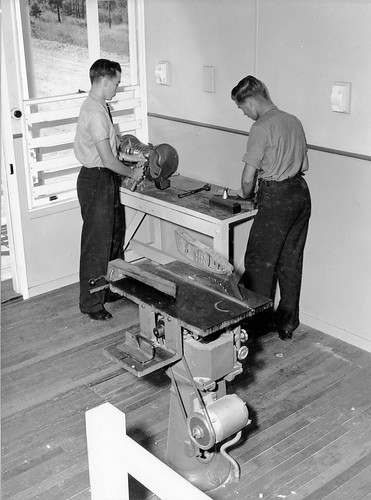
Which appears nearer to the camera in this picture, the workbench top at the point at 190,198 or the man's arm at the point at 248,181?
the man's arm at the point at 248,181

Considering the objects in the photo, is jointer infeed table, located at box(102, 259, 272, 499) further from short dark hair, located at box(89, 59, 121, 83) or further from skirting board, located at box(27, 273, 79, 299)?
skirting board, located at box(27, 273, 79, 299)

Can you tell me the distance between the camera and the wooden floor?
8.66 ft

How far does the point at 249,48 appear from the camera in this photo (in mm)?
→ 3607

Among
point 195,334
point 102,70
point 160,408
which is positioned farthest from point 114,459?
point 102,70

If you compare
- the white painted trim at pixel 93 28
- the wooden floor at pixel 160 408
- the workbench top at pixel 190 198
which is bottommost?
the wooden floor at pixel 160 408

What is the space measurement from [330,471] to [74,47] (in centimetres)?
275

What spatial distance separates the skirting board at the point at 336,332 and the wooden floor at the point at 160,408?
43 millimetres

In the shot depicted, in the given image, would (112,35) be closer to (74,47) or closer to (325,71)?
(74,47)

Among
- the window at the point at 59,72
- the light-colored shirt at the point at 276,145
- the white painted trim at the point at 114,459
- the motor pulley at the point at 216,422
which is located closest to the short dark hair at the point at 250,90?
the light-colored shirt at the point at 276,145

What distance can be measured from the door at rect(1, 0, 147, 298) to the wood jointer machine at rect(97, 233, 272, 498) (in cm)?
178

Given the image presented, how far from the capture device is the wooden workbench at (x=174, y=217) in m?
3.48

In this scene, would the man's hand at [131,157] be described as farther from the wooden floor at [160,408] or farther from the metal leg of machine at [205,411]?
the metal leg of machine at [205,411]

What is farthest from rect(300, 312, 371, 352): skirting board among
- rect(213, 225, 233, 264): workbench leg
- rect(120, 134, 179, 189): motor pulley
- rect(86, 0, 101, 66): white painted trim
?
rect(86, 0, 101, 66): white painted trim

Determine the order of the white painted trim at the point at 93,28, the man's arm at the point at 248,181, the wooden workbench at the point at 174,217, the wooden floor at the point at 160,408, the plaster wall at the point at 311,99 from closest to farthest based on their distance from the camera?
the wooden floor at the point at 160,408, the plaster wall at the point at 311,99, the man's arm at the point at 248,181, the wooden workbench at the point at 174,217, the white painted trim at the point at 93,28
